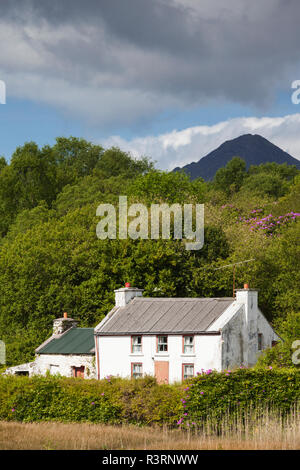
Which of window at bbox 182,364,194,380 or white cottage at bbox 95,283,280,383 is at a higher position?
white cottage at bbox 95,283,280,383

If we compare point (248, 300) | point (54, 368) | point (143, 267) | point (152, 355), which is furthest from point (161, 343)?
point (143, 267)

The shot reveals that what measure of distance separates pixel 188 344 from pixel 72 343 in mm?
8447

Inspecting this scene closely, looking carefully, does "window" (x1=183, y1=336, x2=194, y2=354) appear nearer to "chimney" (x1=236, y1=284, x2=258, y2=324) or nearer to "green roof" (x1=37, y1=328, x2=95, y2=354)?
"chimney" (x1=236, y1=284, x2=258, y2=324)

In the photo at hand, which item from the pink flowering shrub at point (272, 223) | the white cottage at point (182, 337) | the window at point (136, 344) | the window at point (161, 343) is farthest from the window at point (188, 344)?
the pink flowering shrub at point (272, 223)

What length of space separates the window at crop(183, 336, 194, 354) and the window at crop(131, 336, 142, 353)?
2.96 m

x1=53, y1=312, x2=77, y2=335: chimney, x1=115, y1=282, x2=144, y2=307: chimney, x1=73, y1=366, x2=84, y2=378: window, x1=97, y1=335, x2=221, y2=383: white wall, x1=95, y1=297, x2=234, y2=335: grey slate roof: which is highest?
x1=115, y1=282, x2=144, y2=307: chimney

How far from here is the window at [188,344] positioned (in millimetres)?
37750

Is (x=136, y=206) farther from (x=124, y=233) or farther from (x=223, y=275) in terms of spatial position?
(x=223, y=275)

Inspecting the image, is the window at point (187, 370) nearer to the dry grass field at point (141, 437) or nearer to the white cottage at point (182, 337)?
the white cottage at point (182, 337)

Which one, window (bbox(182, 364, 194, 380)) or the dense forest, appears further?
the dense forest

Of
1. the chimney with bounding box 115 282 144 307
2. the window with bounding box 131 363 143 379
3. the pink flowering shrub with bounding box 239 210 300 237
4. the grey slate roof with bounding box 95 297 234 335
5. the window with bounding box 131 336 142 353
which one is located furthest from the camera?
the pink flowering shrub with bounding box 239 210 300 237

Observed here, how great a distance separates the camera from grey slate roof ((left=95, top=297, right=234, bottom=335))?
126 ft

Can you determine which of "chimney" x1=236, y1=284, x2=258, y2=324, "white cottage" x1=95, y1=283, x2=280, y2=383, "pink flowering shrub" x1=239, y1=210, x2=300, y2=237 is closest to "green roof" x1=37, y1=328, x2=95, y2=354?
"white cottage" x1=95, y1=283, x2=280, y2=383
